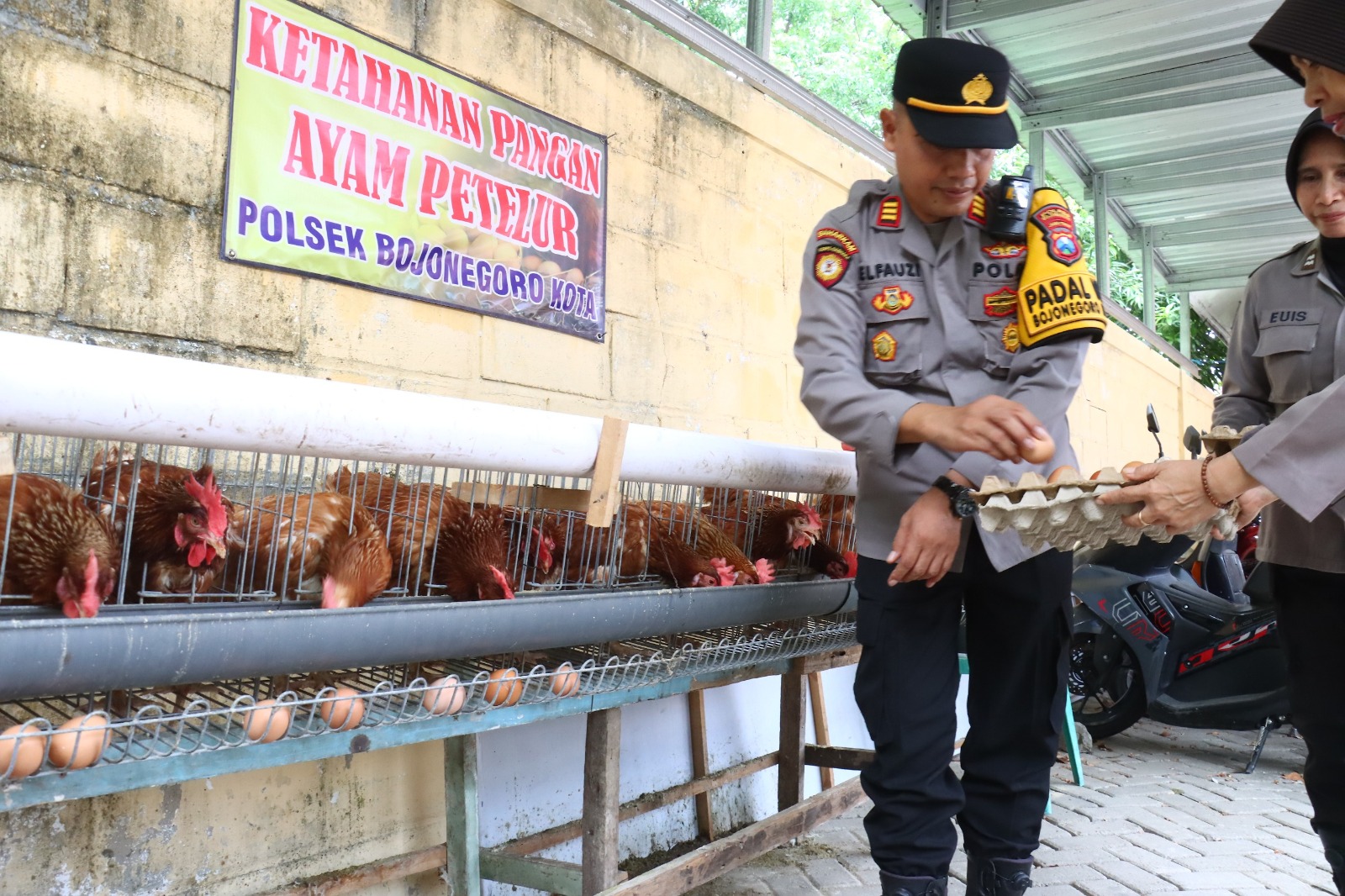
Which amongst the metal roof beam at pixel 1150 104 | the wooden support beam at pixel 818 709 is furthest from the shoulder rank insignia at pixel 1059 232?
the metal roof beam at pixel 1150 104

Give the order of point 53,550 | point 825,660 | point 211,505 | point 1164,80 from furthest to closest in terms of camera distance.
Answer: point 1164,80 < point 825,660 < point 211,505 < point 53,550

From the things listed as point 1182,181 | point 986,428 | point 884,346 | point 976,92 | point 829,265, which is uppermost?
point 1182,181

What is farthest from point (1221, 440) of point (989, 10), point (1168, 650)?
point (989, 10)

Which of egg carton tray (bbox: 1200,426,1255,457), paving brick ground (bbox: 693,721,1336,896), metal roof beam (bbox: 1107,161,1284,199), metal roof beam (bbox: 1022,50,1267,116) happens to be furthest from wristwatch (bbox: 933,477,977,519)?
metal roof beam (bbox: 1107,161,1284,199)

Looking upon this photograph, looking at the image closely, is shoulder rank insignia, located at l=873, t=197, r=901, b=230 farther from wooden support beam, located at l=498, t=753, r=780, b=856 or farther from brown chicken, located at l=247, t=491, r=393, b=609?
wooden support beam, located at l=498, t=753, r=780, b=856

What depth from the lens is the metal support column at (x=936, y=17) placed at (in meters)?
5.29

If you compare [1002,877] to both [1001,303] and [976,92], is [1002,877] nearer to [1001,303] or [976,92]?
[1001,303]

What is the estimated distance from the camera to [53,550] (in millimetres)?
1329

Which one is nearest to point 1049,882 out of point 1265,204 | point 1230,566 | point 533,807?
point 533,807

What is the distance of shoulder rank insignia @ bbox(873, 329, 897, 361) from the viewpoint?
1785 mm

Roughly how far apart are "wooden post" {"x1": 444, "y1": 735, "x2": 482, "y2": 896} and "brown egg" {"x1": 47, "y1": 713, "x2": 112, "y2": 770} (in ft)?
3.09

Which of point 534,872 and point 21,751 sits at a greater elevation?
point 21,751

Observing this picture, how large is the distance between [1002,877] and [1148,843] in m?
1.80

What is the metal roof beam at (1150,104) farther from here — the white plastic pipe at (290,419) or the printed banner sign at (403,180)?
the white plastic pipe at (290,419)
